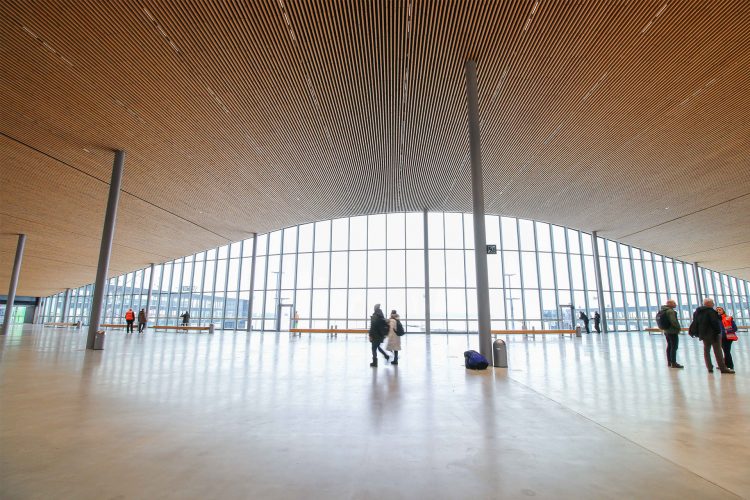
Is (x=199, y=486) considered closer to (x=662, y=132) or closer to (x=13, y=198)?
(x=662, y=132)

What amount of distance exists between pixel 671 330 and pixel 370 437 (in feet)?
24.1

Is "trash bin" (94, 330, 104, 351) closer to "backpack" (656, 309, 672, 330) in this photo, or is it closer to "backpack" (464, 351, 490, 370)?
"backpack" (464, 351, 490, 370)

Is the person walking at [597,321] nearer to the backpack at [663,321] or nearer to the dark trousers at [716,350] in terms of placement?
the backpack at [663,321]

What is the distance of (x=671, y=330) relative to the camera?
285 inches

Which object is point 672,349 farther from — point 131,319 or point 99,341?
point 131,319

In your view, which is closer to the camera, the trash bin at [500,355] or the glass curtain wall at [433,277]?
the trash bin at [500,355]

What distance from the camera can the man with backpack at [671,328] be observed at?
706 centimetres

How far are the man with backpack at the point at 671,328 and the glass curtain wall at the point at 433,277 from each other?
1487 centimetres

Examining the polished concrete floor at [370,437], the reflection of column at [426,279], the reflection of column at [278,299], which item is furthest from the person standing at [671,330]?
the reflection of column at [278,299]

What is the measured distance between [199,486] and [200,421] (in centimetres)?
144

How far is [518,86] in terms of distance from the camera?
10.8 m

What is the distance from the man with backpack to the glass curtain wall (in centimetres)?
1487

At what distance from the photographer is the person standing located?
706cm

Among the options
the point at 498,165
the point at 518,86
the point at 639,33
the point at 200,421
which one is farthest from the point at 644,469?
the point at 498,165
